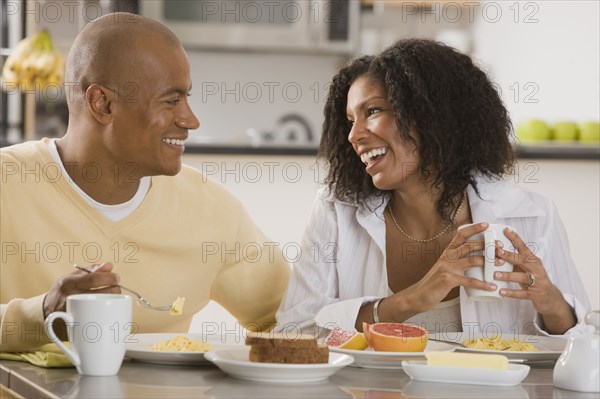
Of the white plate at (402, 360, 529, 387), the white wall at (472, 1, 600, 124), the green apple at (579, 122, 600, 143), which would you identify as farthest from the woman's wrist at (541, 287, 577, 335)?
the white wall at (472, 1, 600, 124)

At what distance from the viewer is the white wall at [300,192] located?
9.48 feet

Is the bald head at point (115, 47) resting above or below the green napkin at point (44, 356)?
above

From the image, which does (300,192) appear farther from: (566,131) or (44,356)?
(44,356)

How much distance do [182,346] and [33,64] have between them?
2108 mm

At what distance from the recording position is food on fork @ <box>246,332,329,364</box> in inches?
52.7

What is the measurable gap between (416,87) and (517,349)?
74 centimetres

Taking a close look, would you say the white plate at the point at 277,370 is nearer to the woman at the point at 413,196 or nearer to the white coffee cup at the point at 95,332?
the white coffee cup at the point at 95,332

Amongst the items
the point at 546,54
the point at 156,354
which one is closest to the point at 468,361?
the point at 156,354

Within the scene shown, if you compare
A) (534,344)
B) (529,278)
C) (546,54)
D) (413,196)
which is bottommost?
(534,344)

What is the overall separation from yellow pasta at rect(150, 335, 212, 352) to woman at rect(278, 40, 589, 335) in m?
0.45

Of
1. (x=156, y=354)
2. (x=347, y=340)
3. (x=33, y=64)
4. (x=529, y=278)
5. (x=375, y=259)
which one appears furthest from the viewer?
(x=33, y=64)

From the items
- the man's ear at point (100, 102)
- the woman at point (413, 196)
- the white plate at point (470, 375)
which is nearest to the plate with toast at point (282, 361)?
the white plate at point (470, 375)

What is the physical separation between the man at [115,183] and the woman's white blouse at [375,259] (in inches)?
9.4

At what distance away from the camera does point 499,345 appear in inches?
60.9
